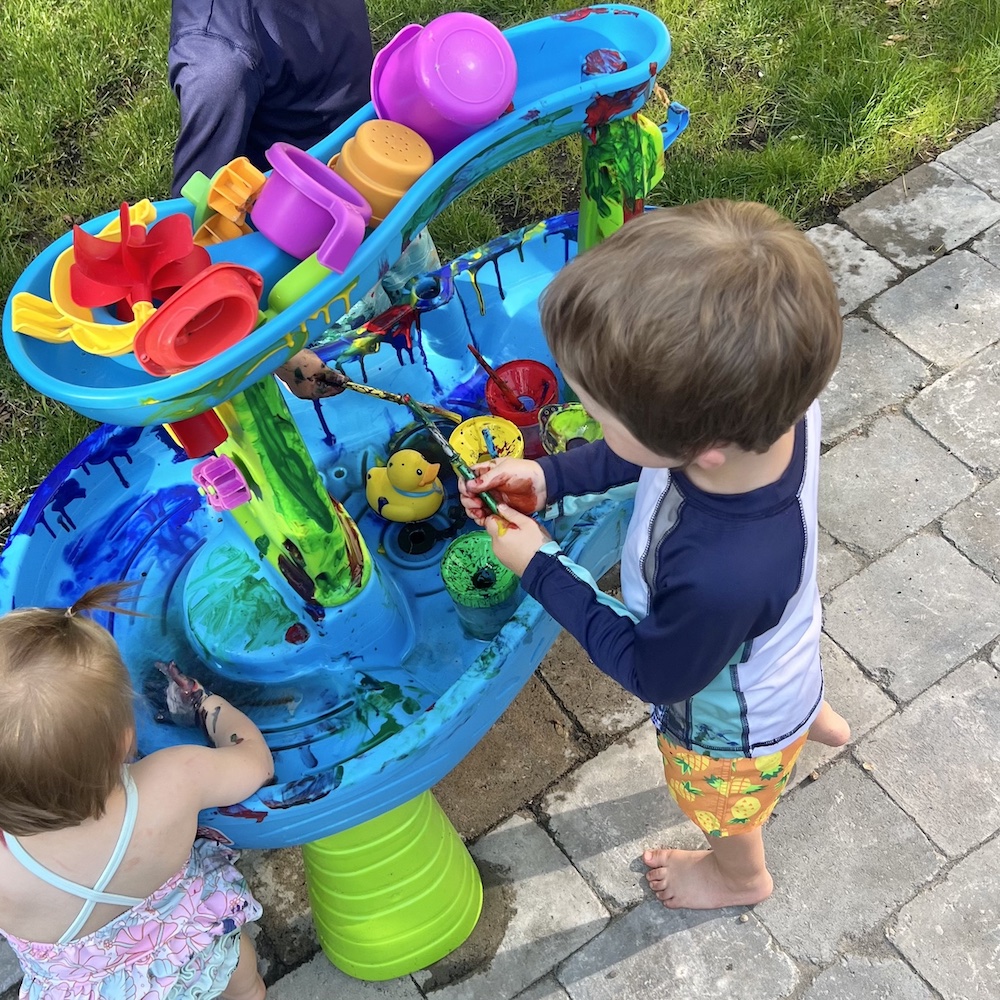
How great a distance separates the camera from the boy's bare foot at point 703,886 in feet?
5.63

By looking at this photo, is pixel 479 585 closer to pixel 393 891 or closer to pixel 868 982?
pixel 393 891

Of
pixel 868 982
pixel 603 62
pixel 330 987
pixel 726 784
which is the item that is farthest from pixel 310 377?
pixel 868 982

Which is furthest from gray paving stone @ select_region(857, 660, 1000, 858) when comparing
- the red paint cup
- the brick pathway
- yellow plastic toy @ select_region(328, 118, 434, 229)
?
yellow plastic toy @ select_region(328, 118, 434, 229)

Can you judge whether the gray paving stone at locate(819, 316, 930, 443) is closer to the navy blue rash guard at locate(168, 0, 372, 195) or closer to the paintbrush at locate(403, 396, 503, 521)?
the paintbrush at locate(403, 396, 503, 521)

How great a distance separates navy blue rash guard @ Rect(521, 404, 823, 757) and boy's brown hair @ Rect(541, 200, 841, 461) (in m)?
0.12

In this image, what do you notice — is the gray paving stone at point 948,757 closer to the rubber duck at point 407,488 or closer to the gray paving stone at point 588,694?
the gray paving stone at point 588,694

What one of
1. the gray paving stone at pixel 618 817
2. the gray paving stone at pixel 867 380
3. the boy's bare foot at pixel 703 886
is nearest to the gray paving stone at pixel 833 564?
the gray paving stone at pixel 867 380

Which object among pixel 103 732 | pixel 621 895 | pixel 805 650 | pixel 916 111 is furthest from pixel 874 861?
pixel 916 111

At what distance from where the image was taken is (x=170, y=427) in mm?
1256

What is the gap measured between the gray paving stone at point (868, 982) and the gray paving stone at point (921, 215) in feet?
5.56

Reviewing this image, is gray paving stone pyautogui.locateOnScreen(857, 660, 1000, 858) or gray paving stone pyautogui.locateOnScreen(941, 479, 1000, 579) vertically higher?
gray paving stone pyautogui.locateOnScreen(941, 479, 1000, 579)

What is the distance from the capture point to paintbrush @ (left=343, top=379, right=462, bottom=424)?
5.17 feet

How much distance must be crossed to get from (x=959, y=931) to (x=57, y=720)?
1467 millimetres

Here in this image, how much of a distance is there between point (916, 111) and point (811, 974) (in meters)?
2.39
